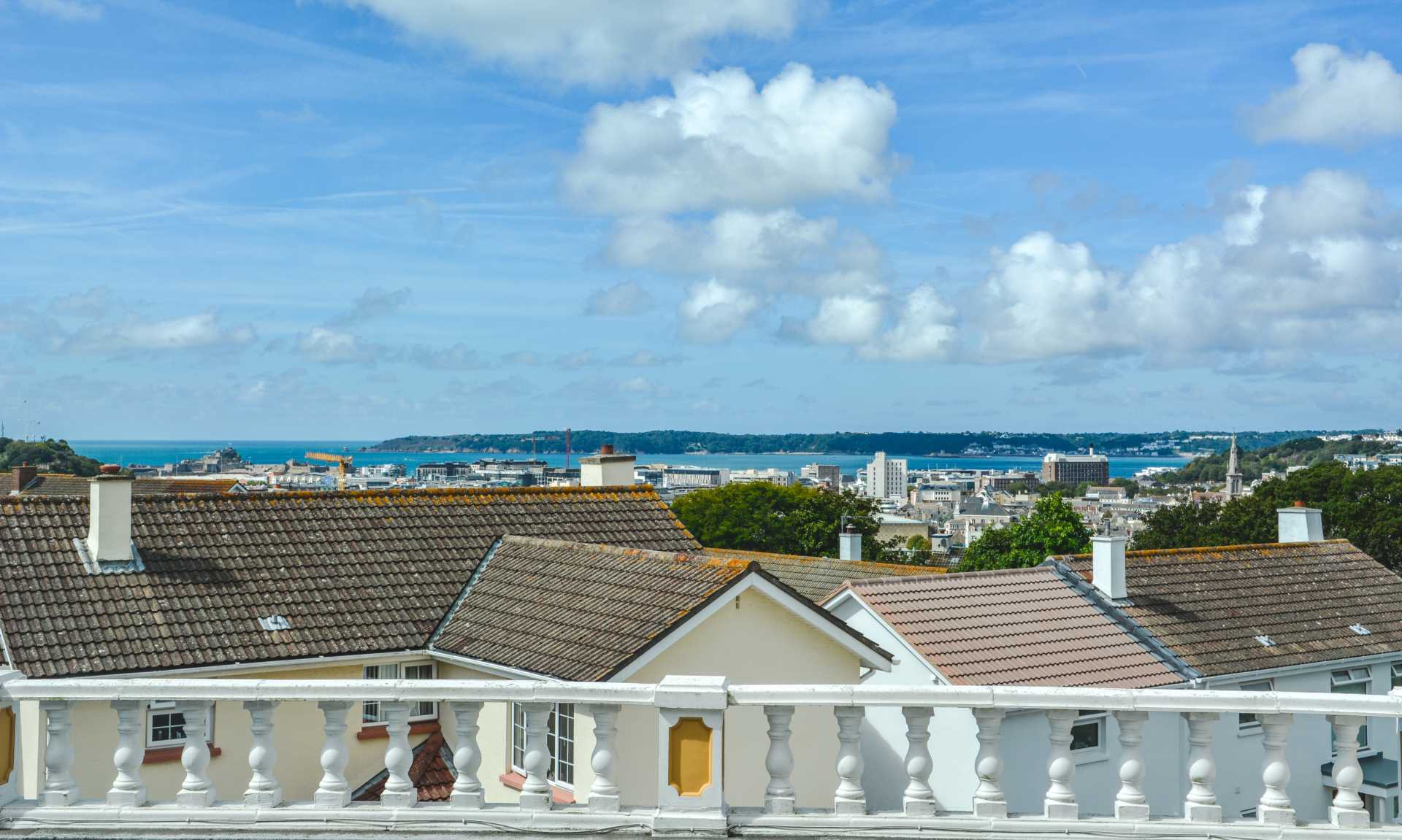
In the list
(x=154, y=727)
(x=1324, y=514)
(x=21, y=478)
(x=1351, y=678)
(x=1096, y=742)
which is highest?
(x=21, y=478)

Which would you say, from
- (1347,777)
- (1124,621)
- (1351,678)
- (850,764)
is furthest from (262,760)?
(1351,678)

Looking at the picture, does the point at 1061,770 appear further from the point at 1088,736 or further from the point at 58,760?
the point at 1088,736

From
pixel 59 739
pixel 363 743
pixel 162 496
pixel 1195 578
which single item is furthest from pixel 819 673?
pixel 1195 578

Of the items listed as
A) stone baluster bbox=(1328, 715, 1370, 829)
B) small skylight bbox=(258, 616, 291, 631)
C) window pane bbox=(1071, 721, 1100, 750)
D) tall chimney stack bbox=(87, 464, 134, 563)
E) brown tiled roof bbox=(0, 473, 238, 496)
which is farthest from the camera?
brown tiled roof bbox=(0, 473, 238, 496)

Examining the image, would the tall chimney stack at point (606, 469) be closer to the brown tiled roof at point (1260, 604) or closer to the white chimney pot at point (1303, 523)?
the brown tiled roof at point (1260, 604)

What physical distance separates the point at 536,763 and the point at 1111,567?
73.0ft

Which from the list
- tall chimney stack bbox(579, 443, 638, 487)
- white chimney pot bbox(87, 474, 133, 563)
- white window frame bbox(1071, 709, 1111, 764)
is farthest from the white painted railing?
tall chimney stack bbox(579, 443, 638, 487)

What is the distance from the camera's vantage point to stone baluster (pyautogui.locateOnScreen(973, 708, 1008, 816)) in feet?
23.6

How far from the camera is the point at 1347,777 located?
23.3 ft

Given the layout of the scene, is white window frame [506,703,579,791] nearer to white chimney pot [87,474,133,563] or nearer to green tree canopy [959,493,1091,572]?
white chimney pot [87,474,133,563]

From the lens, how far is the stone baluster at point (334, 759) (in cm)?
735

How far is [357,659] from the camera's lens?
1711 cm

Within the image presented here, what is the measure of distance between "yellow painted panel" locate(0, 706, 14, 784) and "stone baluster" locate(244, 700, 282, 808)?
4.93 ft

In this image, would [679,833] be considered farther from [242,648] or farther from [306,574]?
[306,574]
